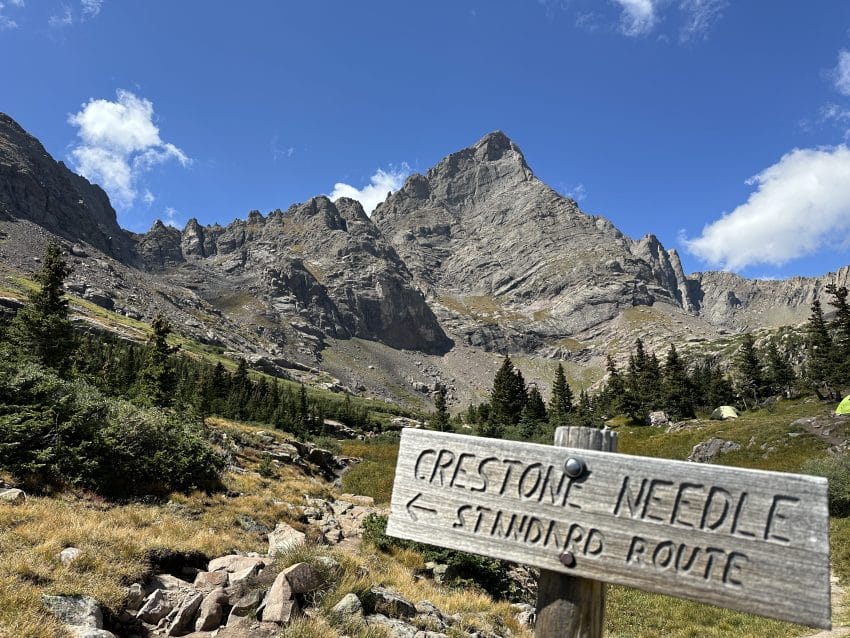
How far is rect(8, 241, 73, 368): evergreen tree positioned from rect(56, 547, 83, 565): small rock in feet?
111

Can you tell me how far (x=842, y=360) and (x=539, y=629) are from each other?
2967 inches

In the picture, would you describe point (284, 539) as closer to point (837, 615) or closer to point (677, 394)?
point (837, 615)

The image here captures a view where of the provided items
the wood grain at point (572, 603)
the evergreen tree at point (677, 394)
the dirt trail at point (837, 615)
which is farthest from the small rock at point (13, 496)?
the evergreen tree at point (677, 394)

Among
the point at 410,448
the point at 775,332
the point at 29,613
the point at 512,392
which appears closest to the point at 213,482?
the point at 29,613

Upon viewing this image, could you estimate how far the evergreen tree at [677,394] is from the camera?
68419 mm

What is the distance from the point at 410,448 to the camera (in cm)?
350

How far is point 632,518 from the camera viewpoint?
2820mm

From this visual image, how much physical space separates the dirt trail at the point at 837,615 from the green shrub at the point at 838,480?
300 inches

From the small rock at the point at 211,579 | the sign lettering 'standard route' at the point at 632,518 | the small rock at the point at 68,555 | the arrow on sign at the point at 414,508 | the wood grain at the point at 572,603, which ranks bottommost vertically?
the small rock at the point at 211,579

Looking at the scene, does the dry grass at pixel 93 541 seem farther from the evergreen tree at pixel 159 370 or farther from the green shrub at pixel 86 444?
the evergreen tree at pixel 159 370

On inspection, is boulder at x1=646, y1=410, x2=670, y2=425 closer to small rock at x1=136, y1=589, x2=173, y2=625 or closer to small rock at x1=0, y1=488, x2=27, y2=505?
small rock at x1=136, y1=589, x2=173, y2=625

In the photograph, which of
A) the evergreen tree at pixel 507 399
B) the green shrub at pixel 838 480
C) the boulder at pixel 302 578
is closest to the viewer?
the boulder at pixel 302 578

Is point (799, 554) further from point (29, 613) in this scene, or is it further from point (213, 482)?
point (213, 482)

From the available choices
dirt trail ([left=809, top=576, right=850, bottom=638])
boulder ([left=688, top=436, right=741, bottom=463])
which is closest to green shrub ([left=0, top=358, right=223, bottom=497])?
dirt trail ([left=809, top=576, right=850, bottom=638])
